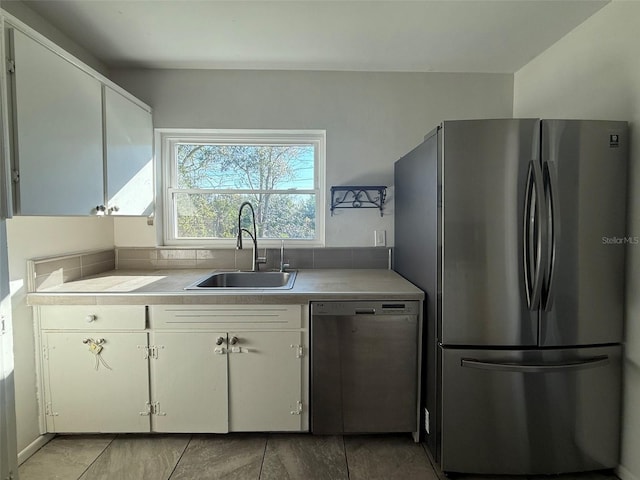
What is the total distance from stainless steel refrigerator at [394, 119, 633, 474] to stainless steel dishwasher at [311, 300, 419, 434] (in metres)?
0.21

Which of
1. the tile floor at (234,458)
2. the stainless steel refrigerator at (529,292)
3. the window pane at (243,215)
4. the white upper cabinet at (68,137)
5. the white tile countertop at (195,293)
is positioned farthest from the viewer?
the window pane at (243,215)

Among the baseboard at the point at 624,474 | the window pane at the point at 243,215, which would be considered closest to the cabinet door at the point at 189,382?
the window pane at the point at 243,215

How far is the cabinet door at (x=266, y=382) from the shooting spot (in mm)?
1811

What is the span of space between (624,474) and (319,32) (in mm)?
2922

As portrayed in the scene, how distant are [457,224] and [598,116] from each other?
1.08 metres

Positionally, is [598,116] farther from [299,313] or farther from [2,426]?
[2,426]

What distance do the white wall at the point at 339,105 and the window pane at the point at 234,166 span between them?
0.19 meters

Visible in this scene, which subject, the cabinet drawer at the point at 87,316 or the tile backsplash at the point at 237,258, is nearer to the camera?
the cabinet drawer at the point at 87,316

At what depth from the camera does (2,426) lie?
1409 mm

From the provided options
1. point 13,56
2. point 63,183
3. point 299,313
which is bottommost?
point 299,313

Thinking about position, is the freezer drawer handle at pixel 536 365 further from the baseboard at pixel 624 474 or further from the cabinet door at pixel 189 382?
the cabinet door at pixel 189 382

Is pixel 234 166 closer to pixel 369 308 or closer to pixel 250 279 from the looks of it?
pixel 250 279

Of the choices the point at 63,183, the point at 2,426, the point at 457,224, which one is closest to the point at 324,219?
the point at 457,224

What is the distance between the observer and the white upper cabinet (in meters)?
1.40
